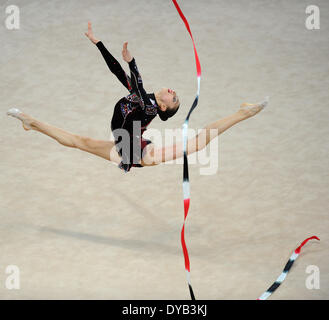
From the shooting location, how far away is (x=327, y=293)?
445 centimetres

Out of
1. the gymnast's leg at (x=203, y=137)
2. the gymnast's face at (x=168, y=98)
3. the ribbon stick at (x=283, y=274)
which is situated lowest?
the ribbon stick at (x=283, y=274)

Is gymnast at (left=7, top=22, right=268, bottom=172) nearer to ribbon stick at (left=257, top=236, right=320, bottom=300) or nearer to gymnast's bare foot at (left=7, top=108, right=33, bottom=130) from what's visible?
gymnast's bare foot at (left=7, top=108, right=33, bottom=130)

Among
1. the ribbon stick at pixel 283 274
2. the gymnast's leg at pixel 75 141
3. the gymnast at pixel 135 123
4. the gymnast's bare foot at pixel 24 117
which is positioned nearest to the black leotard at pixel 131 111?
the gymnast at pixel 135 123

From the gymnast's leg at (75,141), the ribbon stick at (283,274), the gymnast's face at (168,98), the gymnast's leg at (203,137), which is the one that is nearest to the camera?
the gymnast's leg at (203,137)

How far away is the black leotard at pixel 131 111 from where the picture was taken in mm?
4188

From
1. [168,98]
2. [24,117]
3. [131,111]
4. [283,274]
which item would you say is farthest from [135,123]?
[283,274]

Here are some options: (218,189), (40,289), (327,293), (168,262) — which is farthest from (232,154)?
(40,289)

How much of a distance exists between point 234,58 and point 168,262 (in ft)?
10.8

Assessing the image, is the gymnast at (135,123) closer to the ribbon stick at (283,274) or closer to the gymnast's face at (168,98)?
the gymnast's face at (168,98)

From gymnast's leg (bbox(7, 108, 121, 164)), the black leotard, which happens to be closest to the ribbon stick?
the black leotard

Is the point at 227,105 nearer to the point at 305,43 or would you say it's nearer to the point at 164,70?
the point at 164,70

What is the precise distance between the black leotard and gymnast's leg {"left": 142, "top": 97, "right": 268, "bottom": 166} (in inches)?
3.3

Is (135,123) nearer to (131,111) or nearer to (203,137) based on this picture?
(131,111)

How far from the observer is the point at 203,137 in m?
4.16
